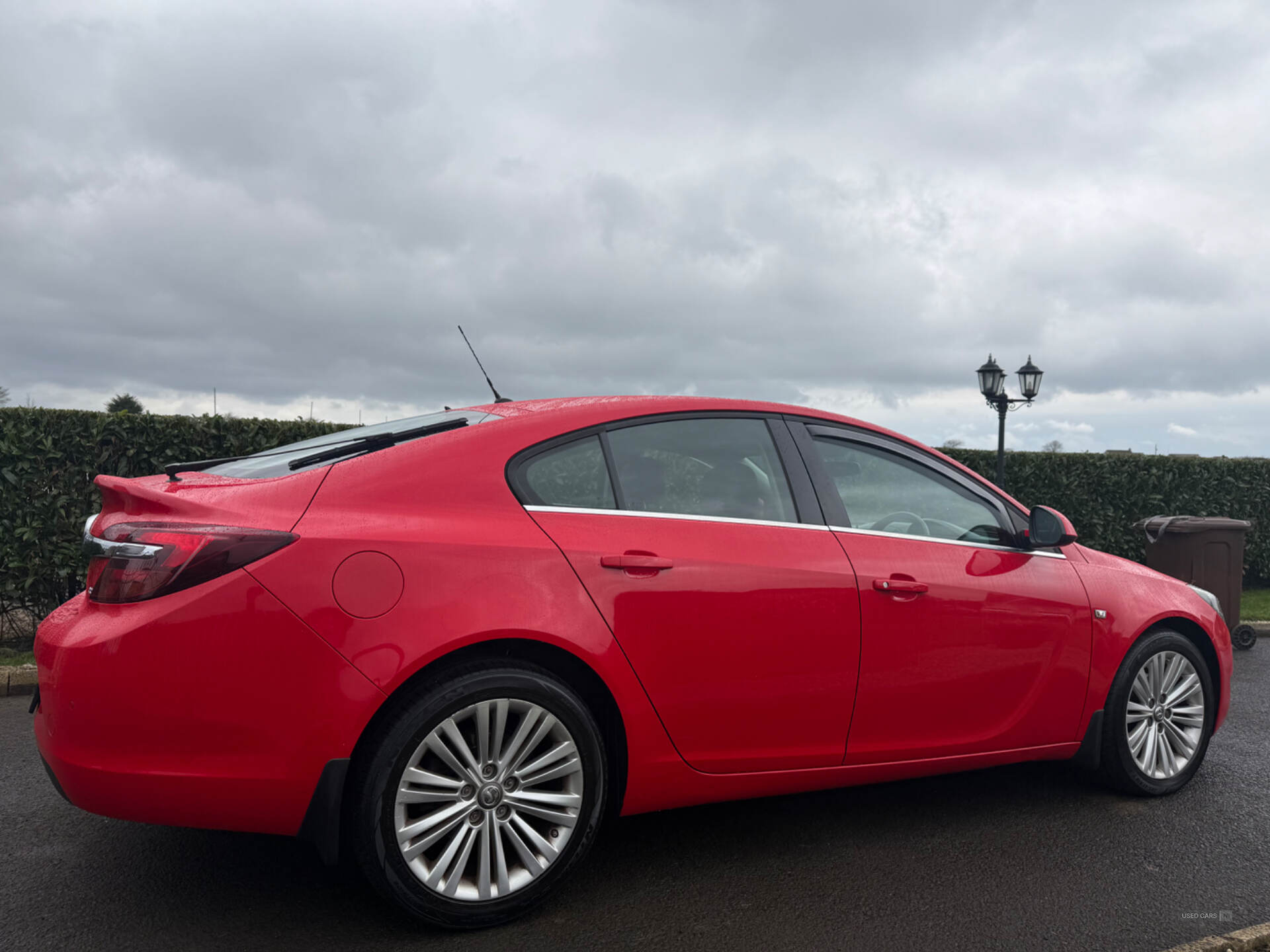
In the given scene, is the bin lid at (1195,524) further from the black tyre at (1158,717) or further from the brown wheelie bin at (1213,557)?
the black tyre at (1158,717)

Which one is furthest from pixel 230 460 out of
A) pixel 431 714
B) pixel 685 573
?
pixel 685 573

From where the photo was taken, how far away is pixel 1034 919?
2.97 meters

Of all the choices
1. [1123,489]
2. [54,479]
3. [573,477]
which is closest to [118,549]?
[573,477]

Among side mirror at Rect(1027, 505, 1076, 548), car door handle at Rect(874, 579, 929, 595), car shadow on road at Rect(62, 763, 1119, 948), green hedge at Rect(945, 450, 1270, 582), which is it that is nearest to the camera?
car shadow on road at Rect(62, 763, 1119, 948)

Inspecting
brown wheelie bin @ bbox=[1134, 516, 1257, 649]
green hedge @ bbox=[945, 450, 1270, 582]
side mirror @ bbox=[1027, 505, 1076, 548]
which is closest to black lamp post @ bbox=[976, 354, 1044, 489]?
green hedge @ bbox=[945, 450, 1270, 582]

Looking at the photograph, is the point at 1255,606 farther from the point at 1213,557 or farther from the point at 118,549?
the point at 118,549

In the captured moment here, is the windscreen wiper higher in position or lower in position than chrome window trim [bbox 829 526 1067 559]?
higher

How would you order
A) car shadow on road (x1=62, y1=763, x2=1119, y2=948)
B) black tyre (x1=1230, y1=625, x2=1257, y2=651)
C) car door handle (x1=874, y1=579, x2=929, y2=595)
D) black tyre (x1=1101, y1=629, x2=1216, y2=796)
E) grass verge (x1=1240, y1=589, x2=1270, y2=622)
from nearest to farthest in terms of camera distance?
car shadow on road (x1=62, y1=763, x2=1119, y2=948) < car door handle (x1=874, y1=579, x2=929, y2=595) < black tyre (x1=1101, y1=629, x2=1216, y2=796) < black tyre (x1=1230, y1=625, x2=1257, y2=651) < grass verge (x1=1240, y1=589, x2=1270, y2=622)

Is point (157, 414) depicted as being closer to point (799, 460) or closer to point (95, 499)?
point (95, 499)

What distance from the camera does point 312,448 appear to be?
338 centimetres

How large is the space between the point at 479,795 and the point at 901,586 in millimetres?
1612

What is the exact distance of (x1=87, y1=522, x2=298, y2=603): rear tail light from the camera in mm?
2578

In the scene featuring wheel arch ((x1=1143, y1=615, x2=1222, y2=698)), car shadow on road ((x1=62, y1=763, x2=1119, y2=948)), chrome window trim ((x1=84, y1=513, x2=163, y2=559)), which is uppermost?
chrome window trim ((x1=84, y1=513, x2=163, y2=559))

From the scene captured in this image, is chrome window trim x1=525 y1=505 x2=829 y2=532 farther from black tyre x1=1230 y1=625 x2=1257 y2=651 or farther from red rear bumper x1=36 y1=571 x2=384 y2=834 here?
black tyre x1=1230 y1=625 x2=1257 y2=651
